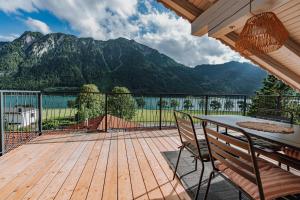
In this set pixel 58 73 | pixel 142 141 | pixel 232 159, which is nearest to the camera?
pixel 232 159

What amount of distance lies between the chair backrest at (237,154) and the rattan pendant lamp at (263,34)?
51.4 inches

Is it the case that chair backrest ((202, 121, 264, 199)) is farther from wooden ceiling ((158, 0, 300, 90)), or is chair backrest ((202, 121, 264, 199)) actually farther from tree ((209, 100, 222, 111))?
tree ((209, 100, 222, 111))

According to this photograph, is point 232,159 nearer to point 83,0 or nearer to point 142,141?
point 142,141

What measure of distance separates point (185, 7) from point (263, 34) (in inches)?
91.8

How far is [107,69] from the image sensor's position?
5644cm

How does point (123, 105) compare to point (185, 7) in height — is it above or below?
below

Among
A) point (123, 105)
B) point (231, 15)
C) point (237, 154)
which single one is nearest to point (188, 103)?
point (231, 15)

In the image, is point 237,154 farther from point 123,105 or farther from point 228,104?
point 123,105

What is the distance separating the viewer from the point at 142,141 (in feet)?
15.2

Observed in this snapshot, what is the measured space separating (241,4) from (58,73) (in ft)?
158

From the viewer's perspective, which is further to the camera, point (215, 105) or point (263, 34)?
point (215, 105)

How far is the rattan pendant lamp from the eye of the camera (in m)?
2.14

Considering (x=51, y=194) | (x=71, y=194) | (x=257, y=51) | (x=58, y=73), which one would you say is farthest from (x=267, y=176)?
(x=58, y=73)

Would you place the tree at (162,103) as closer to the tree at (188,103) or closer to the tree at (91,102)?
the tree at (188,103)
